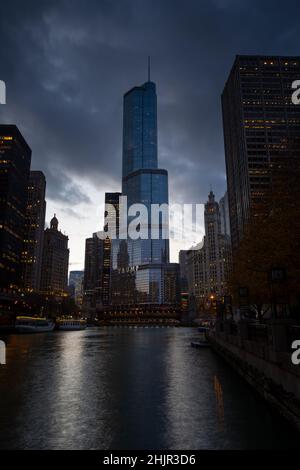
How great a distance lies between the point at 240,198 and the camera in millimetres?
178375

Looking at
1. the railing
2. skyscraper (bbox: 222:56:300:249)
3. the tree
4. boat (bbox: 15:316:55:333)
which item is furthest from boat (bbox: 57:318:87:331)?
the railing

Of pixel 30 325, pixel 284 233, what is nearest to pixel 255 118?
pixel 30 325

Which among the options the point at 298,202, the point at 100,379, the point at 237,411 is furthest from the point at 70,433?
the point at 298,202

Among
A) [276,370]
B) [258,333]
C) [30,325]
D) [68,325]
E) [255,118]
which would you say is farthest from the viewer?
[255,118]

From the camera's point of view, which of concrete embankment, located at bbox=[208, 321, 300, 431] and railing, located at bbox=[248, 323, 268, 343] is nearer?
concrete embankment, located at bbox=[208, 321, 300, 431]

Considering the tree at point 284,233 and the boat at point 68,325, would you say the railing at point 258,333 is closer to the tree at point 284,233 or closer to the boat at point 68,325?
the tree at point 284,233

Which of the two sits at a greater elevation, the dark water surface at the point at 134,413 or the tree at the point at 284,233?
the tree at the point at 284,233

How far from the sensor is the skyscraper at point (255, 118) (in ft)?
558

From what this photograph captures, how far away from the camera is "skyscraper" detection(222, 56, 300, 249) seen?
170125 millimetres

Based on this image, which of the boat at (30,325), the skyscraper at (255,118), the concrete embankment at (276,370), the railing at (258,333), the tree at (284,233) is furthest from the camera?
the skyscraper at (255,118)

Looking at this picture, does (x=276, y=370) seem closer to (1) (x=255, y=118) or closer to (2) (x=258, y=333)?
(2) (x=258, y=333)

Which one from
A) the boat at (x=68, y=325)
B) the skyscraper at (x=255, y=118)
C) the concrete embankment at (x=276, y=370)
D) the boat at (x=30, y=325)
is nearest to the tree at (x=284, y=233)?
the concrete embankment at (x=276, y=370)

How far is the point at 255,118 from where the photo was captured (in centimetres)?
17775

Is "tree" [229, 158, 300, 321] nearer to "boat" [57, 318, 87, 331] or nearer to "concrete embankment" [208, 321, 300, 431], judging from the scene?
"concrete embankment" [208, 321, 300, 431]
